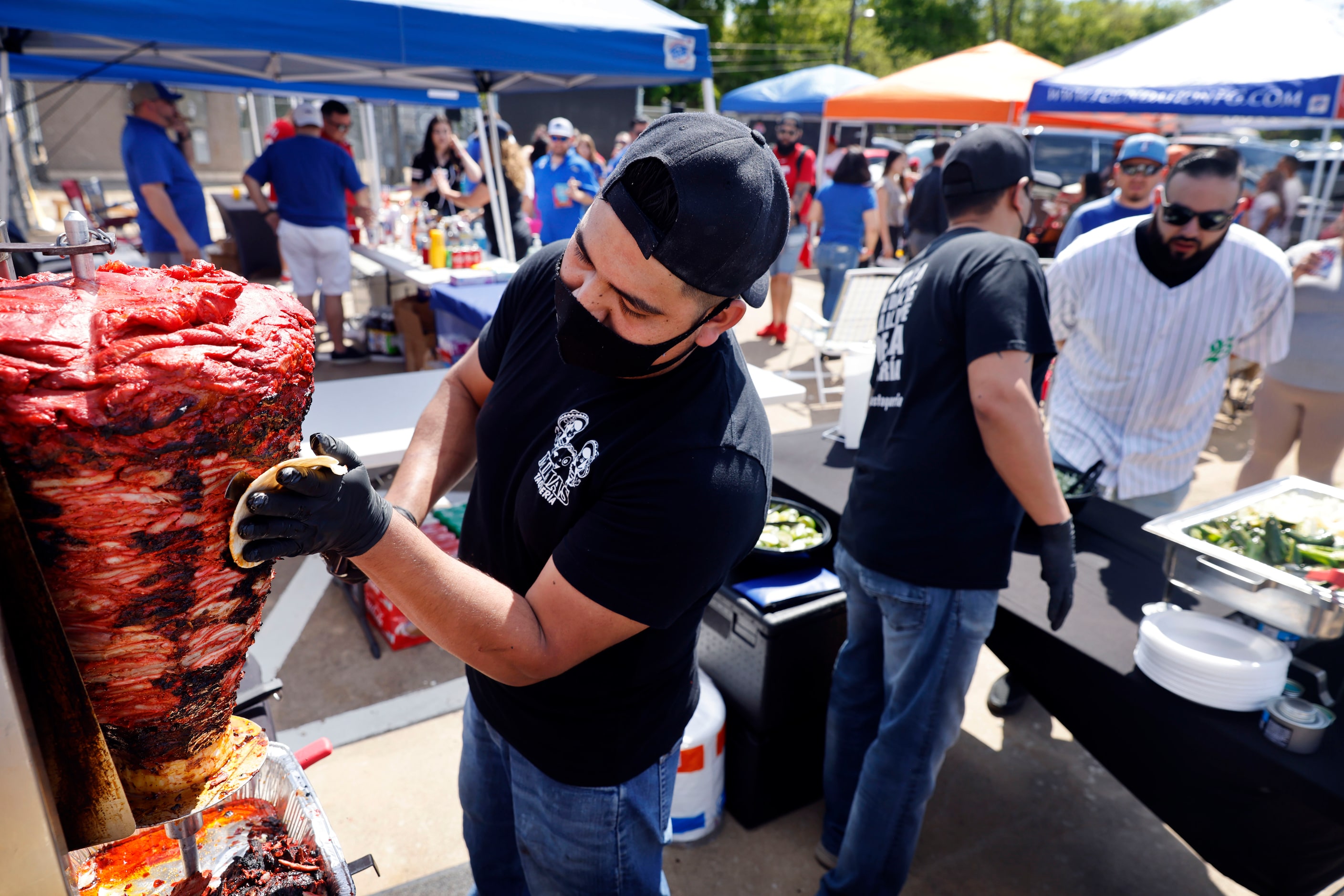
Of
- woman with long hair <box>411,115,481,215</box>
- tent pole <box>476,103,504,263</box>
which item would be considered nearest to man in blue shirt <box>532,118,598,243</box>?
tent pole <box>476,103,504,263</box>

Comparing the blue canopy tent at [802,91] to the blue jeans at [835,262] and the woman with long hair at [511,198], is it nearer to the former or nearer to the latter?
the blue jeans at [835,262]

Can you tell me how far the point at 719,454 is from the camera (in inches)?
50.3

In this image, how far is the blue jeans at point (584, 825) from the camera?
1.52 metres

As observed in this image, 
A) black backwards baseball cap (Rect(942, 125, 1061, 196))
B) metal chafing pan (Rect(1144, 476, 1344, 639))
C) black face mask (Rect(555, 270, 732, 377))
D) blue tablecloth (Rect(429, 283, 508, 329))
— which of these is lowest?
metal chafing pan (Rect(1144, 476, 1344, 639))

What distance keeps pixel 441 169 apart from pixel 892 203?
6809 mm

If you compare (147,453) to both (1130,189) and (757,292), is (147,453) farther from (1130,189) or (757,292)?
(1130,189)

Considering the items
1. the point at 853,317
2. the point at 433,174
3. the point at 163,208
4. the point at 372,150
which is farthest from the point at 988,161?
the point at 372,150

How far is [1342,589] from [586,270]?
2006 millimetres

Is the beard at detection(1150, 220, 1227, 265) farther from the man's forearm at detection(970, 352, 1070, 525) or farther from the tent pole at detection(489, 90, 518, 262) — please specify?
the tent pole at detection(489, 90, 518, 262)

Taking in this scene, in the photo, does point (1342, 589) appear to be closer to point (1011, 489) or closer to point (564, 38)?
point (1011, 489)

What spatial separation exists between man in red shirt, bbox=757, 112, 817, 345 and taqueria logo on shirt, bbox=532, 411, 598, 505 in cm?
709

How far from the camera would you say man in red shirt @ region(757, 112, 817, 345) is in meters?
8.48

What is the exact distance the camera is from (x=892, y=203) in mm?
11695

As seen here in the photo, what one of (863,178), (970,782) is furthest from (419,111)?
(970,782)
